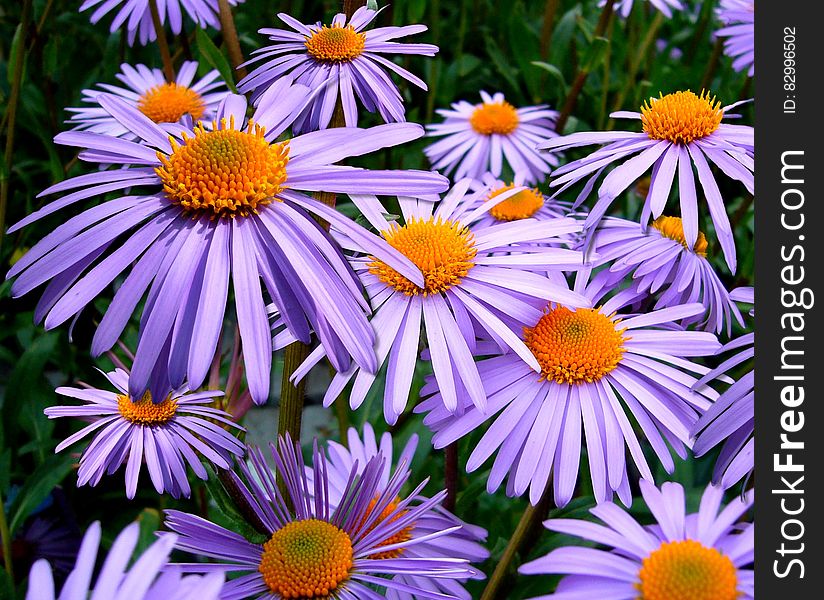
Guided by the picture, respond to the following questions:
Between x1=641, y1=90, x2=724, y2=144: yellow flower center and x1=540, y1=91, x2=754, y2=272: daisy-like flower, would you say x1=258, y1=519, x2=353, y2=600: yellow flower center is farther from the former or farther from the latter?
x1=641, y1=90, x2=724, y2=144: yellow flower center

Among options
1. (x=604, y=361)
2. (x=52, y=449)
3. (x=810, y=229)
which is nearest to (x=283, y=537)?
(x=604, y=361)

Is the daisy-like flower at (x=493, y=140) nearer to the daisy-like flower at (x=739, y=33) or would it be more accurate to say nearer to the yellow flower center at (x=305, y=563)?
the daisy-like flower at (x=739, y=33)

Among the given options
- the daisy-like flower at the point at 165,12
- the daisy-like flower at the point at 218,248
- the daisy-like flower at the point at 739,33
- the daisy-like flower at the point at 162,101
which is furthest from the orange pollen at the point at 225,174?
the daisy-like flower at the point at 739,33

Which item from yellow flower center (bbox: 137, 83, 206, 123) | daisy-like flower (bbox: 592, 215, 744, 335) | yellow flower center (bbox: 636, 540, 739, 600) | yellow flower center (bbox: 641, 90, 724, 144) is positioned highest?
yellow flower center (bbox: 137, 83, 206, 123)

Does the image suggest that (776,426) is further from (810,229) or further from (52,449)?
(52,449)

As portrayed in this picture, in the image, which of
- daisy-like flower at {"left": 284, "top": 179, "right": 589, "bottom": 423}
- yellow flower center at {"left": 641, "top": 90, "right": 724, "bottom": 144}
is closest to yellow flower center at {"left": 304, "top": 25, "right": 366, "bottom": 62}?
daisy-like flower at {"left": 284, "top": 179, "right": 589, "bottom": 423}
